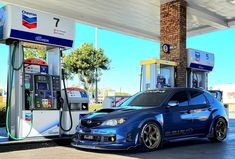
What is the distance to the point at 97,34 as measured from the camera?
39.3 metres

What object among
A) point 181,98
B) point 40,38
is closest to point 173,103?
point 181,98

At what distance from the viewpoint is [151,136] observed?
321 inches

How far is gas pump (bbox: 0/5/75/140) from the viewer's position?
922 centimetres

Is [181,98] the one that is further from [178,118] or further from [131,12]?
[131,12]

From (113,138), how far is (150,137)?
0.96 meters

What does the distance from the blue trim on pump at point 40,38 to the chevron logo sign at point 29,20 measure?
0.21m

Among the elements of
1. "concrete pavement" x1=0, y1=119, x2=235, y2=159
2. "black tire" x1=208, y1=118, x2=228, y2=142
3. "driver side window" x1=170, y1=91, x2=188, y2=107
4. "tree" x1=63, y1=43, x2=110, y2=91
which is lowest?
"concrete pavement" x1=0, y1=119, x2=235, y2=159

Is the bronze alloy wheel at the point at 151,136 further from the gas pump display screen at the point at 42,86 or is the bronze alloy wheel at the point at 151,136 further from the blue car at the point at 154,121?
the gas pump display screen at the point at 42,86

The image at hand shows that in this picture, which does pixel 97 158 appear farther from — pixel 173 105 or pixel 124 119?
pixel 173 105

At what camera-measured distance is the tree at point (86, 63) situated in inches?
1512

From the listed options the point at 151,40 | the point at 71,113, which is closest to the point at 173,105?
the point at 71,113

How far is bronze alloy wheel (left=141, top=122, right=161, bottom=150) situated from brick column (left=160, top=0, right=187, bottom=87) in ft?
22.0

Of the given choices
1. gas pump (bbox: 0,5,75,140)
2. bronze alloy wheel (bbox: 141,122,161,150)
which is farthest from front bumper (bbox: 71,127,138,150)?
gas pump (bbox: 0,5,75,140)

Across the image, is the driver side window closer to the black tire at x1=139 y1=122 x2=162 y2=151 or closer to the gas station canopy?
the black tire at x1=139 y1=122 x2=162 y2=151
